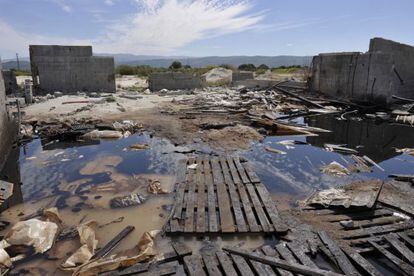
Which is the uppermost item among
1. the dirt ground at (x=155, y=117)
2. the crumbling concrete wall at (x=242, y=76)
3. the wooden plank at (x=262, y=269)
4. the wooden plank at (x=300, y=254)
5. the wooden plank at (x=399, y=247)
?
the crumbling concrete wall at (x=242, y=76)

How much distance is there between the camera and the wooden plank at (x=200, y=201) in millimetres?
4527

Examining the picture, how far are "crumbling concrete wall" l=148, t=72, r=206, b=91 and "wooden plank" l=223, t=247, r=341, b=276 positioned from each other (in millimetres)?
18743

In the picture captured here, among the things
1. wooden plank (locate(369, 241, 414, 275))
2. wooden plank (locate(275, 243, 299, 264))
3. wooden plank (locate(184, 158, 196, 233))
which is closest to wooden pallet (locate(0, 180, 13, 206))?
wooden plank (locate(184, 158, 196, 233))

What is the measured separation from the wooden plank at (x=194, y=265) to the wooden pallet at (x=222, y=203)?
1.97ft

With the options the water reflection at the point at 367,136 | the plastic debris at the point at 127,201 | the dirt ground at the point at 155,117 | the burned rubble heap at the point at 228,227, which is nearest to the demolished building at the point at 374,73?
the water reflection at the point at 367,136

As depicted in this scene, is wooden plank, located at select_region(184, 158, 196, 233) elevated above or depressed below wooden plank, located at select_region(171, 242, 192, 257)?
above

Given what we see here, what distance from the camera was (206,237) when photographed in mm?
4340

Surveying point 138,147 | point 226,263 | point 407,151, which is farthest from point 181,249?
point 407,151

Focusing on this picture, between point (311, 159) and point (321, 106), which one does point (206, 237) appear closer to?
point (311, 159)

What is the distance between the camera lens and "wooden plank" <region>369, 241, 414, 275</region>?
11.7 ft

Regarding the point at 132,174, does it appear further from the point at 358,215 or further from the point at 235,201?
the point at 358,215

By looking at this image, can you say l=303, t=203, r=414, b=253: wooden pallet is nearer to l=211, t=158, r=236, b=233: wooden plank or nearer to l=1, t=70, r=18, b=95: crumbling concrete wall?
l=211, t=158, r=236, b=233: wooden plank

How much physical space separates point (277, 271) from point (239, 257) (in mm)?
482

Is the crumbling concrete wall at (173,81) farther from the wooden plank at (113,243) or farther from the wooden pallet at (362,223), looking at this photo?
the wooden pallet at (362,223)
